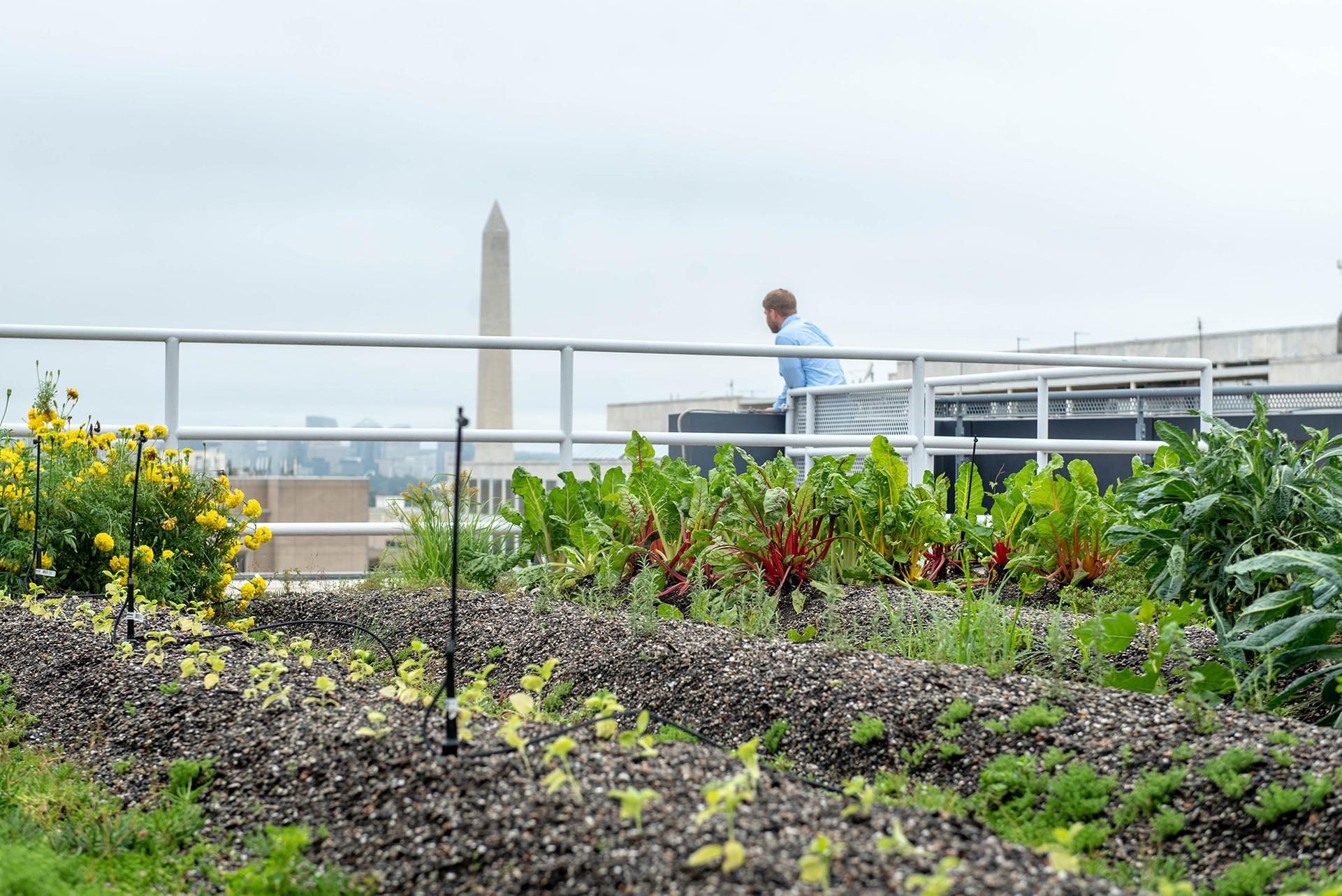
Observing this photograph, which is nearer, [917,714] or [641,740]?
[641,740]

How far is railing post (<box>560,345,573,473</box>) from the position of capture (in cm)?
562

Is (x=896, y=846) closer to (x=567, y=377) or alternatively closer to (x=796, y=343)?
(x=567, y=377)

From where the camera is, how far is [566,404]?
5633 millimetres

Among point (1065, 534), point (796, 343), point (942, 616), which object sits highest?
point (796, 343)

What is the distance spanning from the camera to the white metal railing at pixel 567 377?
532 centimetres

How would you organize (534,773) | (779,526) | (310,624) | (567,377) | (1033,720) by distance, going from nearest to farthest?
(534,773)
(1033,720)
(310,624)
(779,526)
(567,377)

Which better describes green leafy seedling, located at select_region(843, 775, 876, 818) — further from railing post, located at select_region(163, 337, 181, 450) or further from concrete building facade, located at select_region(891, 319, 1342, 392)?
concrete building facade, located at select_region(891, 319, 1342, 392)

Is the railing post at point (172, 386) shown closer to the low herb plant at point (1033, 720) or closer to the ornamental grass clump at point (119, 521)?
the ornamental grass clump at point (119, 521)

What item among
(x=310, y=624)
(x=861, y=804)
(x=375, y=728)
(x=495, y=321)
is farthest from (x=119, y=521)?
(x=495, y=321)

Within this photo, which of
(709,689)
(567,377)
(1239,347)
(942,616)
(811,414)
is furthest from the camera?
(1239,347)

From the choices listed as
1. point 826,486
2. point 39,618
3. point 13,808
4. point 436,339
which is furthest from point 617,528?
point 13,808

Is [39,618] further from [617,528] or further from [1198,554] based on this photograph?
[1198,554]

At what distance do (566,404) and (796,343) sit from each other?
232 centimetres

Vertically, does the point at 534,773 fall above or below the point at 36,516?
below
